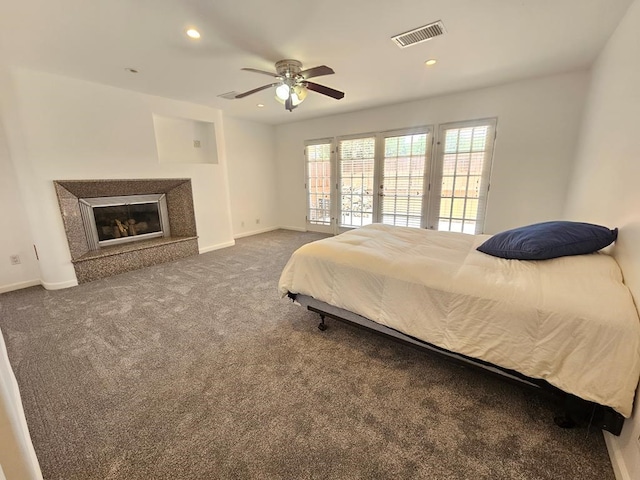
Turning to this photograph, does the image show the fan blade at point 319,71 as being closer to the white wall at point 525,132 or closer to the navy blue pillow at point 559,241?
the navy blue pillow at point 559,241

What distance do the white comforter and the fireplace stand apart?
131 inches

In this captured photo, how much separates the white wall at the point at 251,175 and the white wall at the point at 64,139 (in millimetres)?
1508

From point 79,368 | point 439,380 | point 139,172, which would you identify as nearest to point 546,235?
point 439,380

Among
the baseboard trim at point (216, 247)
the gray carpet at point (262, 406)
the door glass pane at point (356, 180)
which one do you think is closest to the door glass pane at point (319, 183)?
the door glass pane at point (356, 180)

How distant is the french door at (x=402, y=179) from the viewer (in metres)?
4.11

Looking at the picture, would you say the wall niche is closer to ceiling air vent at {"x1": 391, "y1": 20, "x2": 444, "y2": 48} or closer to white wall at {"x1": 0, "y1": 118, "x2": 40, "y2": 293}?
white wall at {"x1": 0, "y1": 118, "x2": 40, "y2": 293}

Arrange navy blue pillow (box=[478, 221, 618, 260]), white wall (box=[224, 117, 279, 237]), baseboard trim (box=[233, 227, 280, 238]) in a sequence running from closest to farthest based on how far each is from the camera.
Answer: navy blue pillow (box=[478, 221, 618, 260]) < white wall (box=[224, 117, 279, 237]) < baseboard trim (box=[233, 227, 280, 238])

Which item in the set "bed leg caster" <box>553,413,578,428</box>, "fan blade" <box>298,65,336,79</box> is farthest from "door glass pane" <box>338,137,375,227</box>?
"bed leg caster" <box>553,413,578,428</box>

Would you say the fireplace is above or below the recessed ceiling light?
below

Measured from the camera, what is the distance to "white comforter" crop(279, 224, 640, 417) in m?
1.14

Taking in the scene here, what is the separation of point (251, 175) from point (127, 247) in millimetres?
2944

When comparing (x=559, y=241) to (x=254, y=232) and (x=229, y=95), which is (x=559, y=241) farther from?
(x=254, y=232)

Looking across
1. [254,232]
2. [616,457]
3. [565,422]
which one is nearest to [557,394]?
[565,422]

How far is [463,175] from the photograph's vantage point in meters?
4.18
